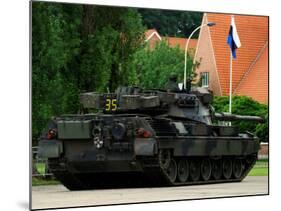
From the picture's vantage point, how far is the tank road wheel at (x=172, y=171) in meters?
20.3

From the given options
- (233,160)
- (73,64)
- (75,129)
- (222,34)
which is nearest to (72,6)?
(73,64)

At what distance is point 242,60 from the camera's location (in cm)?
2142

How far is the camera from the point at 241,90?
2125 cm

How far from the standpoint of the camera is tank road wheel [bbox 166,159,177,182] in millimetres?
20312

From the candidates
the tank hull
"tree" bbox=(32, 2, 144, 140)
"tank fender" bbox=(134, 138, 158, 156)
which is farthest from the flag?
"tank fender" bbox=(134, 138, 158, 156)

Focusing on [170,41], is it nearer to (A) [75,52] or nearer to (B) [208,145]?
(A) [75,52]

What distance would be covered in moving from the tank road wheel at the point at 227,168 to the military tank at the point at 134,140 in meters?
0.83

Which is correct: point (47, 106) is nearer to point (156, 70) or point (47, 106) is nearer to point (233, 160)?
point (156, 70)

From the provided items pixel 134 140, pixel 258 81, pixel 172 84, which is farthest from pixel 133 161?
pixel 258 81

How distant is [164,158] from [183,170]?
→ 1.09 metres

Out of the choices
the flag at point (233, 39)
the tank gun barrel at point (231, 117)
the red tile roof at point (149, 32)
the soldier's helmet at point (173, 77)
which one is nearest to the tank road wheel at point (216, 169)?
the tank gun barrel at point (231, 117)

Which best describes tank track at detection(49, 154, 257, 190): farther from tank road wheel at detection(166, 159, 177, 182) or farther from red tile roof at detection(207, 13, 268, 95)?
red tile roof at detection(207, 13, 268, 95)

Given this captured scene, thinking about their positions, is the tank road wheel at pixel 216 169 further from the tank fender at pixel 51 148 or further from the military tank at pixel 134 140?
the tank fender at pixel 51 148

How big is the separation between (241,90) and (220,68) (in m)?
0.70
